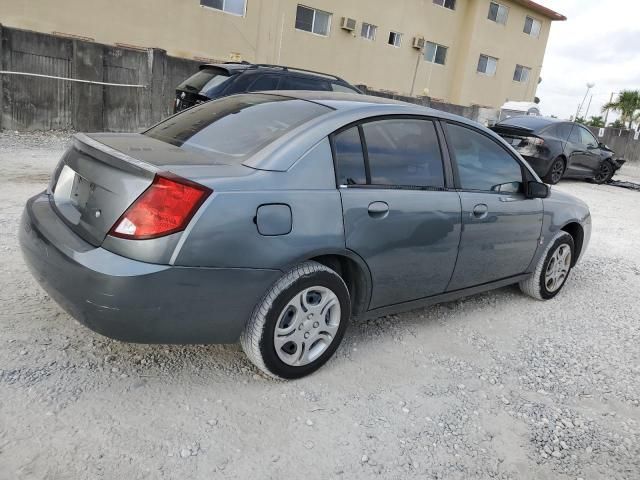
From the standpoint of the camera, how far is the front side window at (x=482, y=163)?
11.8 ft

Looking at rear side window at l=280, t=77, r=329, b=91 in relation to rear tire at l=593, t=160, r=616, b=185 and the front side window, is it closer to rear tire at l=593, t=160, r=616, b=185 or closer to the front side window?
the front side window

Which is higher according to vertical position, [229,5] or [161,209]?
[229,5]

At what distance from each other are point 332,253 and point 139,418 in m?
1.25

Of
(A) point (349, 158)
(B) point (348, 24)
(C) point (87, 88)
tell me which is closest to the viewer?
(A) point (349, 158)

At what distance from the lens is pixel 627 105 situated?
42688 millimetres

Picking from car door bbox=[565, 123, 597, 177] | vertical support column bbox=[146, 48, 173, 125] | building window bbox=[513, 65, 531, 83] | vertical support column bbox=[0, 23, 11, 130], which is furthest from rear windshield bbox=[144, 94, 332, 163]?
building window bbox=[513, 65, 531, 83]

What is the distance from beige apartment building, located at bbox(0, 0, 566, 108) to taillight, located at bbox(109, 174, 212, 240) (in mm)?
14864

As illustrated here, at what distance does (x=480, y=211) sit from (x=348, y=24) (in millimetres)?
19075

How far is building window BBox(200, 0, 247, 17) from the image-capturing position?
17064 millimetres

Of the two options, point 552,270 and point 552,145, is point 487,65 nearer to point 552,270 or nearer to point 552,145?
point 552,145

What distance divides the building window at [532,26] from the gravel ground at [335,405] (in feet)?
94.4

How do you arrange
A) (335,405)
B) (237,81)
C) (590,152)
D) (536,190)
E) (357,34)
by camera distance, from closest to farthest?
(335,405) < (536,190) < (237,81) < (590,152) < (357,34)

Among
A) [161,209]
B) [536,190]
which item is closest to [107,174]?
[161,209]

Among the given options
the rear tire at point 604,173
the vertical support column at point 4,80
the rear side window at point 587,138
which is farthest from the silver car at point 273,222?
the rear tire at point 604,173
